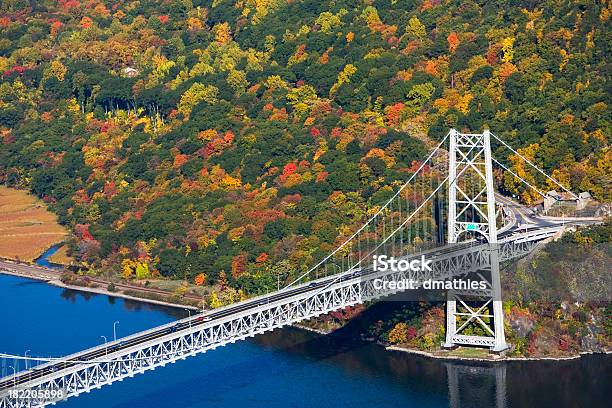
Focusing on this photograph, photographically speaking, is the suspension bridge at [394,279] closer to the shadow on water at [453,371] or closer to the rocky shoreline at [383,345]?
the rocky shoreline at [383,345]

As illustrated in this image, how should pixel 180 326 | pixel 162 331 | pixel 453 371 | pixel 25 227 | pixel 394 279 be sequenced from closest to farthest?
pixel 162 331
pixel 180 326
pixel 453 371
pixel 394 279
pixel 25 227

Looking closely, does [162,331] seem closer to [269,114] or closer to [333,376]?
[333,376]

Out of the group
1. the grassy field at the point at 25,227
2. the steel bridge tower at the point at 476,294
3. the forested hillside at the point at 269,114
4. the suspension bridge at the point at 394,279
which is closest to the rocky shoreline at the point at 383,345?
the steel bridge tower at the point at 476,294

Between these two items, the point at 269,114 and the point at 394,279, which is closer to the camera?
the point at 394,279

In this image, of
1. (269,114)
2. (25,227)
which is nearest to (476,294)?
(269,114)

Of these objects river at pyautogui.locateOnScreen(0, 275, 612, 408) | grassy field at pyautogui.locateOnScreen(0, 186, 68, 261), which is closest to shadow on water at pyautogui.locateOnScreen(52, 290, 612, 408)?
river at pyautogui.locateOnScreen(0, 275, 612, 408)

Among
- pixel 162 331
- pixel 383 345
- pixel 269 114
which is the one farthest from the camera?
pixel 269 114

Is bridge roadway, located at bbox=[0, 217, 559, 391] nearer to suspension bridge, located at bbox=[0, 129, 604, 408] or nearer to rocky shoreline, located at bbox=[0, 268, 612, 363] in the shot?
suspension bridge, located at bbox=[0, 129, 604, 408]
